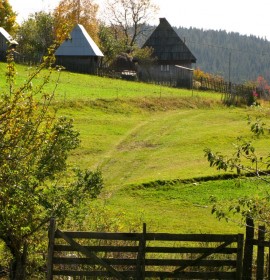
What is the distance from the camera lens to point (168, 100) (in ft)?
189

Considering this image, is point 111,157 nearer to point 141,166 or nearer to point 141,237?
point 141,166

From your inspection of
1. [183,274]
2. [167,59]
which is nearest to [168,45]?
[167,59]

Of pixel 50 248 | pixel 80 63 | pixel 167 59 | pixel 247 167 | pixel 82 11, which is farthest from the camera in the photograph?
pixel 82 11

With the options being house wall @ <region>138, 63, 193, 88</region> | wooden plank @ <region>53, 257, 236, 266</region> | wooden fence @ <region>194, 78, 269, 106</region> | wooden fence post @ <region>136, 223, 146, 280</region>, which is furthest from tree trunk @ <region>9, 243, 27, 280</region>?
house wall @ <region>138, 63, 193, 88</region>

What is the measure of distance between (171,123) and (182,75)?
2601cm

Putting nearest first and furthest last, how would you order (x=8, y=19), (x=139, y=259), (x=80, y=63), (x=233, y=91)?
(x=8, y=19), (x=139, y=259), (x=233, y=91), (x=80, y=63)

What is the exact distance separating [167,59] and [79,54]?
14579mm

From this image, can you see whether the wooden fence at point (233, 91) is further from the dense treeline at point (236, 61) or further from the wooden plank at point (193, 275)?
the dense treeline at point (236, 61)

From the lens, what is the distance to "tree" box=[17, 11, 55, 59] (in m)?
81.4

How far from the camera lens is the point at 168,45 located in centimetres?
8369

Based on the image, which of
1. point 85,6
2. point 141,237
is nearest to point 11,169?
point 141,237

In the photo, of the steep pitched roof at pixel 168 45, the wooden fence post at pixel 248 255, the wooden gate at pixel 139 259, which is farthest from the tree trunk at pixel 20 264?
the steep pitched roof at pixel 168 45

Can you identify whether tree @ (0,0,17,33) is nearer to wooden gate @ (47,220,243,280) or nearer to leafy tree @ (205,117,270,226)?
leafy tree @ (205,117,270,226)

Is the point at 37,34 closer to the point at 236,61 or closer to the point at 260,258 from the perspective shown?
the point at 260,258
